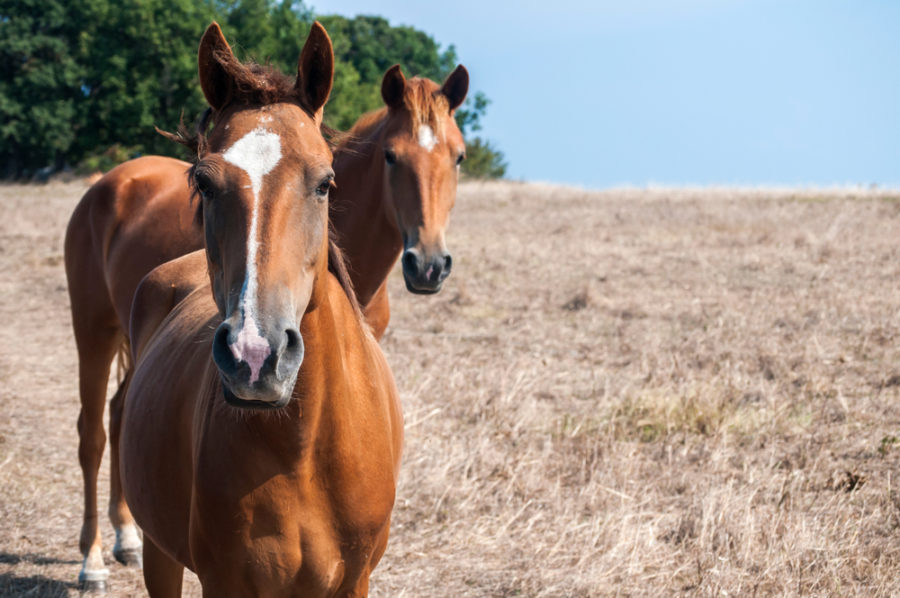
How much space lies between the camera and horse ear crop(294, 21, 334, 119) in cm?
224

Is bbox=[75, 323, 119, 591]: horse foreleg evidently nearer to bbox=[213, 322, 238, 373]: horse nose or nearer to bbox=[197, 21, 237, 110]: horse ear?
bbox=[197, 21, 237, 110]: horse ear

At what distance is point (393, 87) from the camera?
451 centimetres

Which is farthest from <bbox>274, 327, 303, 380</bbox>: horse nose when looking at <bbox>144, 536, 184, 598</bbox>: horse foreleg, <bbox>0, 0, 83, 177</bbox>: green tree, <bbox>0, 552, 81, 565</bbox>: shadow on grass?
<bbox>0, 0, 83, 177</bbox>: green tree

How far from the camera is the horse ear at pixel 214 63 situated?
7.05ft

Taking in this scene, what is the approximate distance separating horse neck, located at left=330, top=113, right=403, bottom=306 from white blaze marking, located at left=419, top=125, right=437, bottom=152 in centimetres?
25

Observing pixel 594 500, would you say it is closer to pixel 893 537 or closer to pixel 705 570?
pixel 705 570

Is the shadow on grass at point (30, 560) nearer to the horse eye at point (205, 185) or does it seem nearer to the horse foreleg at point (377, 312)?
the horse foreleg at point (377, 312)

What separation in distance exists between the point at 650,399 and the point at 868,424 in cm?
136

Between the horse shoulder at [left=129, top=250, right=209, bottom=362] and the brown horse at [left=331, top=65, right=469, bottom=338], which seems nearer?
the horse shoulder at [left=129, top=250, right=209, bottom=362]

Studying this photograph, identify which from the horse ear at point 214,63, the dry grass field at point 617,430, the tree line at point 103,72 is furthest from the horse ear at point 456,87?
the tree line at point 103,72

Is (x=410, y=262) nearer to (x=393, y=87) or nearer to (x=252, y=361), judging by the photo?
(x=393, y=87)

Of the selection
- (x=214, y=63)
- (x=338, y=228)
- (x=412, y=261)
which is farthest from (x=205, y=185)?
(x=338, y=228)

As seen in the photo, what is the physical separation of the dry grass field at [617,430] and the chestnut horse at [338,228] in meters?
0.72

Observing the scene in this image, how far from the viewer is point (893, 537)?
3.59m
